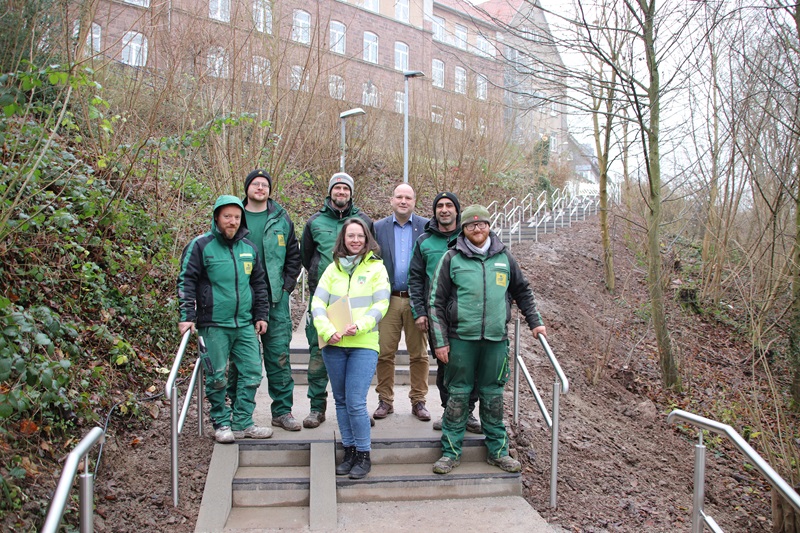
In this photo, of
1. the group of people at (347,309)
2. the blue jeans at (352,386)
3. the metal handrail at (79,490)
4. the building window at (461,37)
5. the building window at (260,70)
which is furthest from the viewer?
the building window at (260,70)

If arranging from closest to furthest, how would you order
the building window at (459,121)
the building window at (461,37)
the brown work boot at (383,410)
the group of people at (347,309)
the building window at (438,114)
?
the group of people at (347,309), the brown work boot at (383,410), the building window at (461,37), the building window at (438,114), the building window at (459,121)

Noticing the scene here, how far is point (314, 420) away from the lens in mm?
5207

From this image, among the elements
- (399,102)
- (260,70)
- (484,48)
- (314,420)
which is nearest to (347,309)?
(314,420)

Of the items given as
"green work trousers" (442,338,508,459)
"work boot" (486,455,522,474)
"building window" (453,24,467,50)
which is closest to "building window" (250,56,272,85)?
"building window" (453,24,467,50)

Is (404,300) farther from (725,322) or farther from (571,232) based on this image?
(571,232)

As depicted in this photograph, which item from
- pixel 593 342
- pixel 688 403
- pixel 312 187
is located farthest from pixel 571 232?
pixel 688 403

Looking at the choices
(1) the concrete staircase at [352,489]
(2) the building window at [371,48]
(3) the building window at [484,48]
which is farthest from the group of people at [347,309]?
(2) the building window at [371,48]

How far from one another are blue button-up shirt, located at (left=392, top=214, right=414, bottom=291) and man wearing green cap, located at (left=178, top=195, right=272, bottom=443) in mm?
1106

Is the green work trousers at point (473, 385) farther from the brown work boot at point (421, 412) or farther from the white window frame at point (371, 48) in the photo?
the white window frame at point (371, 48)

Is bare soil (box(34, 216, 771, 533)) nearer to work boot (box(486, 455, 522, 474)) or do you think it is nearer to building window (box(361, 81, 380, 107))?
work boot (box(486, 455, 522, 474))

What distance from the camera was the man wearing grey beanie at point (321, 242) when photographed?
5.14m

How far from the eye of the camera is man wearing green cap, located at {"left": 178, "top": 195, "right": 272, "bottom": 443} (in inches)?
185

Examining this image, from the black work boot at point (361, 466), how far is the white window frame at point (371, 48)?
32.2 m

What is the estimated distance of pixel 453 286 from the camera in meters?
4.77
